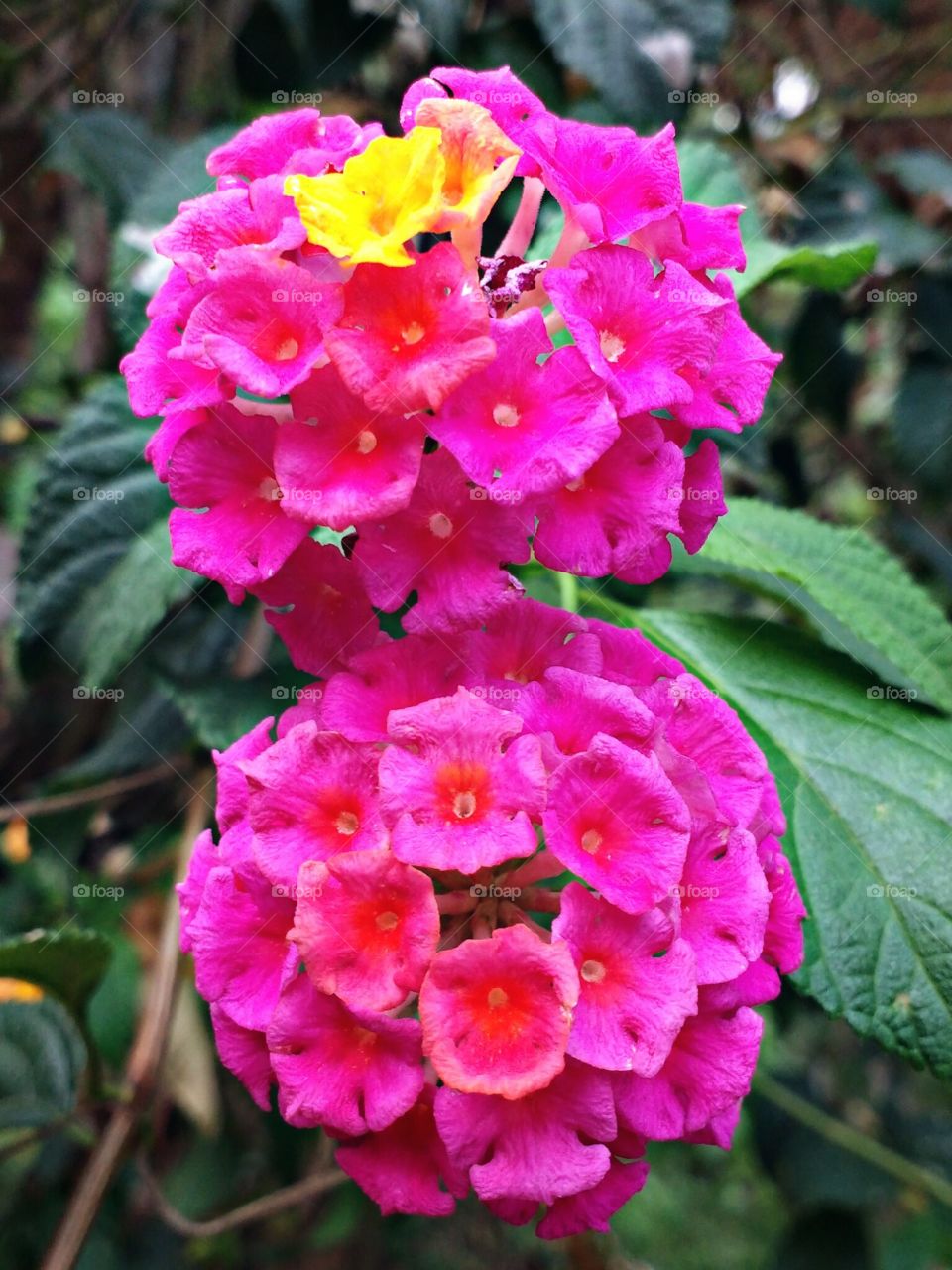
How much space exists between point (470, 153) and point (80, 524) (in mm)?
635

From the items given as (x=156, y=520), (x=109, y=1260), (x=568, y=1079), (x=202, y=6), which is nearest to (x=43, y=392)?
(x=202, y=6)

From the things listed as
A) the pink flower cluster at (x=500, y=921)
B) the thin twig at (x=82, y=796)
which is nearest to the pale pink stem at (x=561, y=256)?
the pink flower cluster at (x=500, y=921)

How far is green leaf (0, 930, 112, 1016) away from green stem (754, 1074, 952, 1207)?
112cm

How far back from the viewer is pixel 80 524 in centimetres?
111

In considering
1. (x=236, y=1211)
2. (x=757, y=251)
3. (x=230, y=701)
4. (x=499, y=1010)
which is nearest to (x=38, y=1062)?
(x=236, y=1211)

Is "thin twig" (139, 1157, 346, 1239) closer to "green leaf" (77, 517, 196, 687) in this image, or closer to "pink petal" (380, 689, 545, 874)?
"green leaf" (77, 517, 196, 687)

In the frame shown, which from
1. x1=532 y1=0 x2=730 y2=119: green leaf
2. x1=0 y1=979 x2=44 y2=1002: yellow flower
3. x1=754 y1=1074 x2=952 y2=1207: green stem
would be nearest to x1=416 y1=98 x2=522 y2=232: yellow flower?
x1=532 y1=0 x2=730 y2=119: green leaf

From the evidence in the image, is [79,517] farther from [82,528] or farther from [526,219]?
[526,219]

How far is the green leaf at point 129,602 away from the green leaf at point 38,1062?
0.46m

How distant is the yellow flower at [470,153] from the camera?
25.6 inches

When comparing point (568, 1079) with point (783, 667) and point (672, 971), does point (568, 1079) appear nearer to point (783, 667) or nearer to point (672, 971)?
point (672, 971)

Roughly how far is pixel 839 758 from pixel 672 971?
1.02ft

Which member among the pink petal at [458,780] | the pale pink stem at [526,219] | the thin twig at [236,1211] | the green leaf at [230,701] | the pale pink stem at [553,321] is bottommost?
the thin twig at [236,1211]

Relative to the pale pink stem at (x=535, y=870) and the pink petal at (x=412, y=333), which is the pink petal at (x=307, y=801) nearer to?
the pale pink stem at (x=535, y=870)
